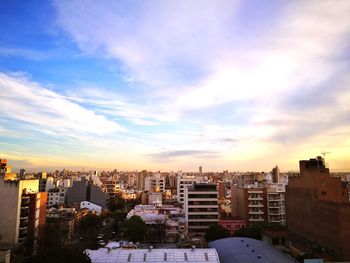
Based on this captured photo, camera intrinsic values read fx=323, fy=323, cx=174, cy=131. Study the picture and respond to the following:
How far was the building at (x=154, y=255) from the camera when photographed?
33.0 m

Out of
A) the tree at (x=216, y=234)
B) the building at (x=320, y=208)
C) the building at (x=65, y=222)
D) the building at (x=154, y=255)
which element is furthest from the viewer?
the building at (x=65, y=222)

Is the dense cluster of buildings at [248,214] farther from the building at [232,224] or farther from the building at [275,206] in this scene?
the building at [232,224]

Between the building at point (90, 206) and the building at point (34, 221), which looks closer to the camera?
the building at point (34, 221)

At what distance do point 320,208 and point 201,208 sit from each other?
80.2 feet

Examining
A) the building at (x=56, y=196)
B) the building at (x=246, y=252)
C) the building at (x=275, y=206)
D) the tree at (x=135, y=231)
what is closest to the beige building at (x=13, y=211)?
the tree at (x=135, y=231)

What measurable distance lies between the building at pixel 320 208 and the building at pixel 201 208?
1425 centimetres

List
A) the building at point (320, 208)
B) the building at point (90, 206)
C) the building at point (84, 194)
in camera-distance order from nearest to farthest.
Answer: the building at point (320, 208)
the building at point (90, 206)
the building at point (84, 194)

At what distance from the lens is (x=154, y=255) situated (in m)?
33.9

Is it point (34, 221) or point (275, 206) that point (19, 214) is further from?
point (275, 206)

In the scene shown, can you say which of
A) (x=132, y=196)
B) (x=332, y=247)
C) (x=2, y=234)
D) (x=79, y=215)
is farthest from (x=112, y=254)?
(x=132, y=196)

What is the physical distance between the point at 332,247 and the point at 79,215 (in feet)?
165

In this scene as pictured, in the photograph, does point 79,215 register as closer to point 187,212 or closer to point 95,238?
point 95,238

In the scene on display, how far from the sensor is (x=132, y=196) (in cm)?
12600

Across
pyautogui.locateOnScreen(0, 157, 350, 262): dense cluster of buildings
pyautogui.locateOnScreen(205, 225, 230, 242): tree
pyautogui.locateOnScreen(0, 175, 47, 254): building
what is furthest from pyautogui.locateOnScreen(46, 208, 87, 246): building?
pyautogui.locateOnScreen(205, 225, 230, 242): tree
